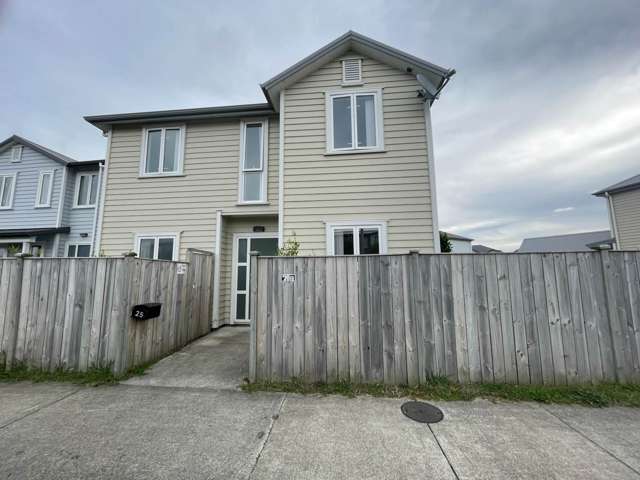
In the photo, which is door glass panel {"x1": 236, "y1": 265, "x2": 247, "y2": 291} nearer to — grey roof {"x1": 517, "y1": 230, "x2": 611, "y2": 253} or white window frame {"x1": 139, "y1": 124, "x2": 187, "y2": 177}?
white window frame {"x1": 139, "y1": 124, "x2": 187, "y2": 177}

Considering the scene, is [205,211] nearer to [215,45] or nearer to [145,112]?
[145,112]

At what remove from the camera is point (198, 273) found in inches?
248

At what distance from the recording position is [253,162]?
7.53 m

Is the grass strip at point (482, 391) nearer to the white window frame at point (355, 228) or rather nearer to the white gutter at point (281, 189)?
the white window frame at point (355, 228)

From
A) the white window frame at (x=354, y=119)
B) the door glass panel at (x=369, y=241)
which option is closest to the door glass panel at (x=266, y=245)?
the door glass panel at (x=369, y=241)

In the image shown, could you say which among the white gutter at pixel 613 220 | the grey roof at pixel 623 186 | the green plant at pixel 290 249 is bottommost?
the green plant at pixel 290 249

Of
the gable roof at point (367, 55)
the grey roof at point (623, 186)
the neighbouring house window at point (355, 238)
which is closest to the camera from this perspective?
the gable roof at point (367, 55)

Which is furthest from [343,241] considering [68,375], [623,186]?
[623,186]

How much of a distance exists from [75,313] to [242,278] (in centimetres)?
385

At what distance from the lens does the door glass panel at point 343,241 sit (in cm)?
616

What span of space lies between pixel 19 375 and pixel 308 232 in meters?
5.54

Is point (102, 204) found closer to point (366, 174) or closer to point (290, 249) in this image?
point (290, 249)

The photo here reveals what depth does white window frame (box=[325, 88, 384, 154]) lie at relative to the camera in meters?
6.36

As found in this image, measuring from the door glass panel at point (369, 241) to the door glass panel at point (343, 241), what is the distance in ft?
0.87
